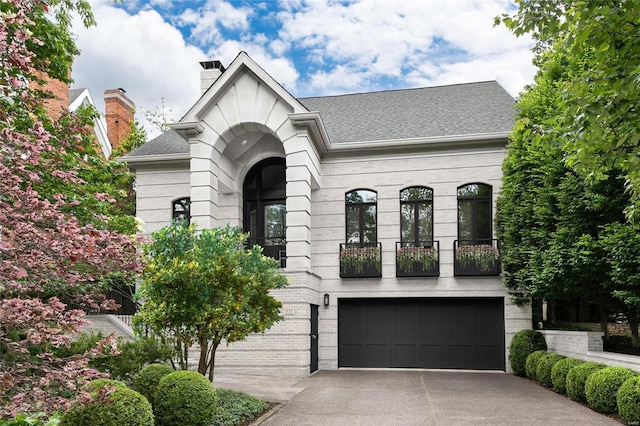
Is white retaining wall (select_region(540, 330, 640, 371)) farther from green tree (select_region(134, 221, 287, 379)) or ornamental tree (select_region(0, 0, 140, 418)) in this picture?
ornamental tree (select_region(0, 0, 140, 418))

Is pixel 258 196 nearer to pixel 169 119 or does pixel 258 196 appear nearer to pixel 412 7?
pixel 412 7

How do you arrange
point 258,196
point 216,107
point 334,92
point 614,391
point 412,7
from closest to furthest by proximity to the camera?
1. point 614,391
2. point 412,7
3. point 216,107
4. point 258,196
5. point 334,92

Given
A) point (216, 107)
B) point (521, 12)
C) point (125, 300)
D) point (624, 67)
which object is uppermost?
point (216, 107)

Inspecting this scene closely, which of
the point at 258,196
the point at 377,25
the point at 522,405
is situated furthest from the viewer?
the point at 258,196

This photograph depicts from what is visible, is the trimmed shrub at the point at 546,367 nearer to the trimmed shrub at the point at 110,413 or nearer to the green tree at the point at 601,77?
the green tree at the point at 601,77

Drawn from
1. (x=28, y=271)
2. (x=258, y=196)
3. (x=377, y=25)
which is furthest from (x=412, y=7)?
(x=28, y=271)

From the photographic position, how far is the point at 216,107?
17.7 m

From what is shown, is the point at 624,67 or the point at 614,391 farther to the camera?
the point at 614,391

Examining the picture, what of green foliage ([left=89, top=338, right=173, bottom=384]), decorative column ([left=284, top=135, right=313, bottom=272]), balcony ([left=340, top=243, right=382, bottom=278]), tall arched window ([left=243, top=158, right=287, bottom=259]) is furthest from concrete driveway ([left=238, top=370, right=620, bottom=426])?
tall arched window ([left=243, top=158, right=287, bottom=259])

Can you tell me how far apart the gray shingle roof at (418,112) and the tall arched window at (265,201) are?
2.37 m

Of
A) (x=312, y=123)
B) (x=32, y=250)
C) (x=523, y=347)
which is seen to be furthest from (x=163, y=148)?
(x=32, y=250)

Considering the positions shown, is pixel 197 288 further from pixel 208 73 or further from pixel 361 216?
pixel 208 73

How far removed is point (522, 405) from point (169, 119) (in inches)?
922

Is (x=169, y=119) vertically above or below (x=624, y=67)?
above
